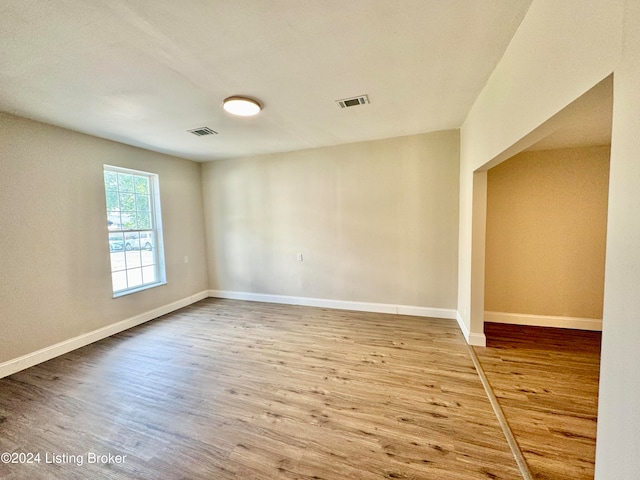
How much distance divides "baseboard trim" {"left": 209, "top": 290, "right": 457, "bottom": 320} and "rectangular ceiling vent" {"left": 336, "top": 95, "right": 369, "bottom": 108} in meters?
2.90

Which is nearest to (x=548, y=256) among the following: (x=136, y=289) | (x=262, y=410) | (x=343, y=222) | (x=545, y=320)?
(x=545, y=320)

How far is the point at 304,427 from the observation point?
1.84 meters

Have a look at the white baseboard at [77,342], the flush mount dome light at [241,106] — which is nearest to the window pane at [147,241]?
the white baseboard at [77,342]

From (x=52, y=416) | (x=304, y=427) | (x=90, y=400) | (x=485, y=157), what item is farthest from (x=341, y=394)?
(x=485, y=157)

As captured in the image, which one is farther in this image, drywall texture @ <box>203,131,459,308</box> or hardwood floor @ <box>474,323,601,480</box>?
drywall texture @ <box>203,131,459,308</box>

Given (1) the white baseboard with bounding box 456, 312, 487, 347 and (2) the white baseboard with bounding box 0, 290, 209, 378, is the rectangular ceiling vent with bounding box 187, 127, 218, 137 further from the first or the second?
(1) the white baseboard with bounding box 456, 312, 487, 347

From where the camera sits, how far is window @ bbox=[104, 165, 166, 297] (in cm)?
370

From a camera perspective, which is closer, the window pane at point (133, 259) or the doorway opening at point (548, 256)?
the doorway opening at point (548, 256)

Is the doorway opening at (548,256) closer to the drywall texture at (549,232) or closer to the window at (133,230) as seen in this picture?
the drywall texture at (549,232)

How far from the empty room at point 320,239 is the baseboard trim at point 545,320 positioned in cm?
4

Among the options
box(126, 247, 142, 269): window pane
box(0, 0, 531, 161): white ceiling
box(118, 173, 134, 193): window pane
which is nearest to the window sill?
box(126, 247, 142, 269): window pane

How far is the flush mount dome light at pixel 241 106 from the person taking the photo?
95.2 inches

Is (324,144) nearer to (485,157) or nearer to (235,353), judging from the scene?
(485,157)

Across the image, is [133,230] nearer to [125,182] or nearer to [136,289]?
A: [125,182]
